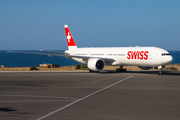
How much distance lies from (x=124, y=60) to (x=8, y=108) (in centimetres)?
2891

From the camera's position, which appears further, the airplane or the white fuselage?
the airplane

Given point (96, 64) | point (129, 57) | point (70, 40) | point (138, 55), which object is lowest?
point (96, 64)

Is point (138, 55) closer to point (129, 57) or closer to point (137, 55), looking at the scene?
point (137, 55)

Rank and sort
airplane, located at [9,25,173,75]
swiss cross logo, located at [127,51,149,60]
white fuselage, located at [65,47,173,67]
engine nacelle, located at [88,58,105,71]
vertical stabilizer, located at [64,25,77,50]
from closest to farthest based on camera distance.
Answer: white fuselage, located at [65,47,173,67], airplane, located at [9,25,173,75], swiss cross logo, located at [127,51,149,60], engine nacelle, located at [88,58,105,71], vertical stabilizer, located at [64,25,77,50]

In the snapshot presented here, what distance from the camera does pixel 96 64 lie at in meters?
39.7

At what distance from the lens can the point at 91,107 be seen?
42.7ft

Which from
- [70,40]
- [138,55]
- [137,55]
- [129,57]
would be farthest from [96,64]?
[70,40]

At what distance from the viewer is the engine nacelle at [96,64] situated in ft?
129

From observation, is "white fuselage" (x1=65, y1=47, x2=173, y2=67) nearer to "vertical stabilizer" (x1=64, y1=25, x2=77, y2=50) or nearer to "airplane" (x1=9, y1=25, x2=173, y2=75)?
"airplane" (x1=9, y1=25, x2=173, y2=75)

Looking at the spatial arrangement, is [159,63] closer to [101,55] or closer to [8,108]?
[101,55]

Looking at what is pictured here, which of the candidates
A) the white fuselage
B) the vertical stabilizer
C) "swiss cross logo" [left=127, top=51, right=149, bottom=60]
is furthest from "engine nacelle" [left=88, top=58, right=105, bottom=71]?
the vertical stabilizer

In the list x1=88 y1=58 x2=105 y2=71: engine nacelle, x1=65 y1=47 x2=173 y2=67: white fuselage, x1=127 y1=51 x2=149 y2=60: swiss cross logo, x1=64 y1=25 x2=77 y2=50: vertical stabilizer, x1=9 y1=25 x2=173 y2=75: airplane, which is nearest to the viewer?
x1=65 y1=47 x2=173 y2=67: white fuselage

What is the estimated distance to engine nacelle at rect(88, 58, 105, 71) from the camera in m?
39.2

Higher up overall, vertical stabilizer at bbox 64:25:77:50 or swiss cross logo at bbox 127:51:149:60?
vertical stabilizer at bbox 64:25:77:50
